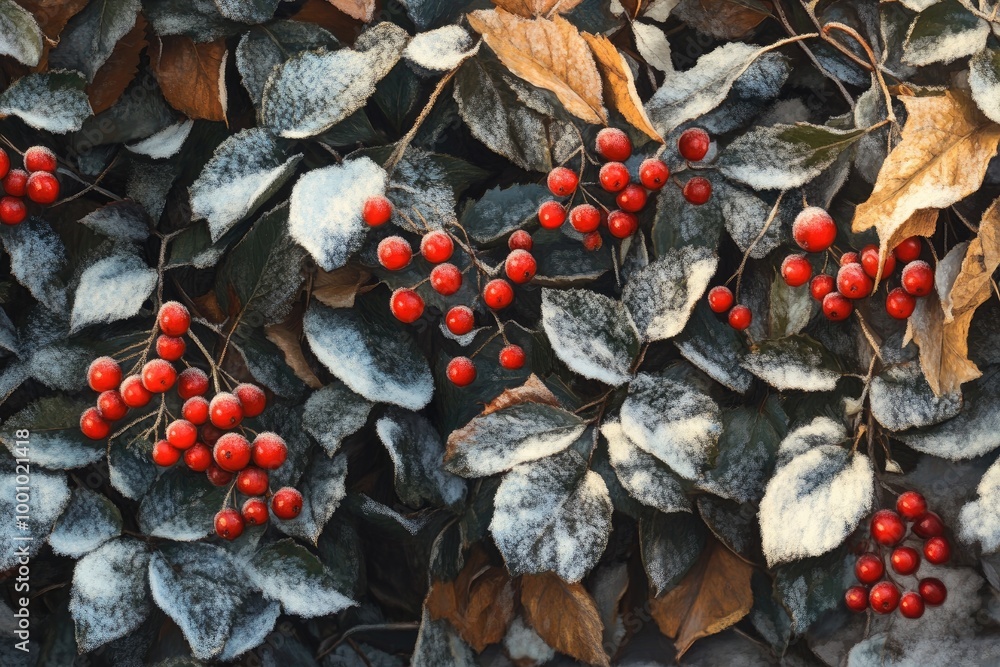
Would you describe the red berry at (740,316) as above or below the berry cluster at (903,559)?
above

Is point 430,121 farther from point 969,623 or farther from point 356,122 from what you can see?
point 969,623

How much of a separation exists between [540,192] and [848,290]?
341 millimetres

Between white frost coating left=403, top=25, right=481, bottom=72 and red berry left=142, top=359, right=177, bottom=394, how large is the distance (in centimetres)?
42

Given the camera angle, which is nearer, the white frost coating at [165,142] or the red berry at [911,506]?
the red berry at [911,506]

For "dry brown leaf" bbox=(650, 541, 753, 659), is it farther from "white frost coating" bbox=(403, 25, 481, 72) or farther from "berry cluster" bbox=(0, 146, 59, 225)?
"berry cluster" bbox=(0, 146, 59, 225)

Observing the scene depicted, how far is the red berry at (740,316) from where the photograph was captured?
965 mm

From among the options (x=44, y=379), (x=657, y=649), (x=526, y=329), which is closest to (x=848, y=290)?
(x=526, y=329)

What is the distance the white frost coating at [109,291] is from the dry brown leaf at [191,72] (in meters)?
0.20

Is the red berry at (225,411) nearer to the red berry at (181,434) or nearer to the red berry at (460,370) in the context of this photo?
the red berry at (181,434)

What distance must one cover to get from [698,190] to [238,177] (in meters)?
0.49

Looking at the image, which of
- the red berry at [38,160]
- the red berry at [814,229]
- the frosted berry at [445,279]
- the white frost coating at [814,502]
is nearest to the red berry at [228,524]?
the frosted berry at [445,279]

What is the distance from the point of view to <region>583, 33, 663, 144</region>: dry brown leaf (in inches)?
36.2

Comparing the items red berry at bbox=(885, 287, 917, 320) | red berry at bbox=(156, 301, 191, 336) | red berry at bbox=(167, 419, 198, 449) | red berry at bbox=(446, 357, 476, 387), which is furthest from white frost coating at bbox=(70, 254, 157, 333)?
red berry at bbox=(885, 287, 917, 320)

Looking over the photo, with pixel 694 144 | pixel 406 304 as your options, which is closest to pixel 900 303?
pixel 694 144
